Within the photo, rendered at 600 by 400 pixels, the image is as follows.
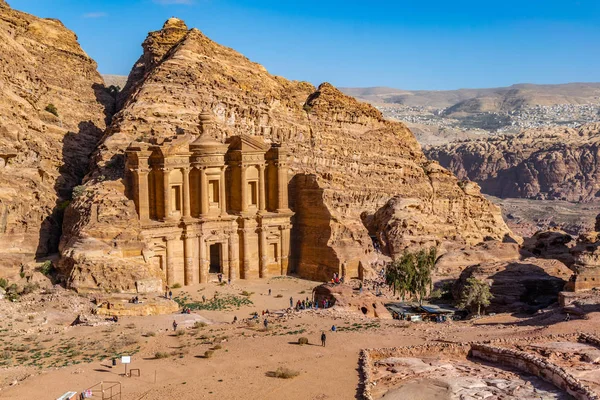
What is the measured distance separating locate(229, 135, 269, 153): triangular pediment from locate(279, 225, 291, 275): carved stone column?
5861mm

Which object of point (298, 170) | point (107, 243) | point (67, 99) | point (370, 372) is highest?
point (67, 99)

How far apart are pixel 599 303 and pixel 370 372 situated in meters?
16.2

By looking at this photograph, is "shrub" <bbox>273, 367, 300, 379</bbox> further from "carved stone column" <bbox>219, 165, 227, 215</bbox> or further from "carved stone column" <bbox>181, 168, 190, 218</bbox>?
"carved stone column" <bbox>219, 165, 227, 215</bbox>

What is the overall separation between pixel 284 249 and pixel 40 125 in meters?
19.7

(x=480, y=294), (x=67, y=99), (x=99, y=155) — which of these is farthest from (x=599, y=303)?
(x=67, y=99)

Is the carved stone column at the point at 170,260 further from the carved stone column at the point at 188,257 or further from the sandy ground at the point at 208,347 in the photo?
the sandy ground at the point at 208,347

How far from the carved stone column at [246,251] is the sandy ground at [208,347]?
29.4ft

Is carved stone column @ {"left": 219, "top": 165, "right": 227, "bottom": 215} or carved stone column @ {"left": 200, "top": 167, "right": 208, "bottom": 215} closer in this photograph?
carved stone column @ {"left": 200, "top": 167, "right": 208, "bottom": 215}

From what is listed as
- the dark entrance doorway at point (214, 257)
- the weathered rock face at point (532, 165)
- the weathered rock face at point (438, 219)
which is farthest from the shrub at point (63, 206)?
the weathered rock face at point (532, 165)

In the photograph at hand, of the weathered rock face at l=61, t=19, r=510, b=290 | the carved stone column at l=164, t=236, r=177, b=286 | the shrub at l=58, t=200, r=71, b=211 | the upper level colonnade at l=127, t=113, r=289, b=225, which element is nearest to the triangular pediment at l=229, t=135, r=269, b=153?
the upper level colonnade at l=127, t=113, r=289, b=225

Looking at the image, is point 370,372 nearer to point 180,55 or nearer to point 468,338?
point 468,338

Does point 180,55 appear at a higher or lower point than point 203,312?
higher

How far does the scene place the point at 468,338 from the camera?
103 ft

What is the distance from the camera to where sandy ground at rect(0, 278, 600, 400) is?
86.9 feet
